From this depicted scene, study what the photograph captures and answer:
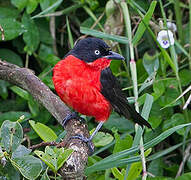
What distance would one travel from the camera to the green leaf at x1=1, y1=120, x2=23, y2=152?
1870 mm

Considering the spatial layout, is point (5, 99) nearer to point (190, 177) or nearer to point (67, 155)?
point (190, 177)

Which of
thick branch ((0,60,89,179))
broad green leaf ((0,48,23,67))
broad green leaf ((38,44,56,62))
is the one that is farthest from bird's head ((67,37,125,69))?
broad green leaf ((0,48,23,67))

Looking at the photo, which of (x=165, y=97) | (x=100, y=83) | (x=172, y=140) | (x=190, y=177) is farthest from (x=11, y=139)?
(x=172, y=140)

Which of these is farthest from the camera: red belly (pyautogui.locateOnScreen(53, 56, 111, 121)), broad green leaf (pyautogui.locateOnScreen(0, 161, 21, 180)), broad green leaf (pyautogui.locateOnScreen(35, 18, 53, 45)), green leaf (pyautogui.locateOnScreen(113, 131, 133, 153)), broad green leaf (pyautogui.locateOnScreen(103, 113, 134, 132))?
broad green leaf (pyautogui.locateOnScreen(35, 18, 53, 45))

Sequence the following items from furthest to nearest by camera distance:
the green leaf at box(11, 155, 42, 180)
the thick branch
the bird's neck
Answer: the bird's neck
the thick branch
the green leaf at box(11, 155, 42, 180)

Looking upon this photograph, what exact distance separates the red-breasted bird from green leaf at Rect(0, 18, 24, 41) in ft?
2.55

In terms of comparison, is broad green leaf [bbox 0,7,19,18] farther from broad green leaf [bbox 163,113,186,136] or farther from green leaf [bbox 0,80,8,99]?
broad green leaf [bbox 163,113,186,136]

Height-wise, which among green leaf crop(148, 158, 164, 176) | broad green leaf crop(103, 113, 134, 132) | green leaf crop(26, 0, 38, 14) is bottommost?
green leaf crop(148, 158, 164, 176)

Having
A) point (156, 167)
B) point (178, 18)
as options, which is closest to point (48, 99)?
point (156, 167)

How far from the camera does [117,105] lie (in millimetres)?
3043

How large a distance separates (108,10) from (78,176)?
2062 millimetres

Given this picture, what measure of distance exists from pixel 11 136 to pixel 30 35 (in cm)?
199

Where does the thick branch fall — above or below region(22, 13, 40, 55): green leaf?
below

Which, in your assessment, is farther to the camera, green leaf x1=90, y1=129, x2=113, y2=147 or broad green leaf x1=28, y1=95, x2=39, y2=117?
broad green leaf x1=28, y1=95, x2=39, y2=117
